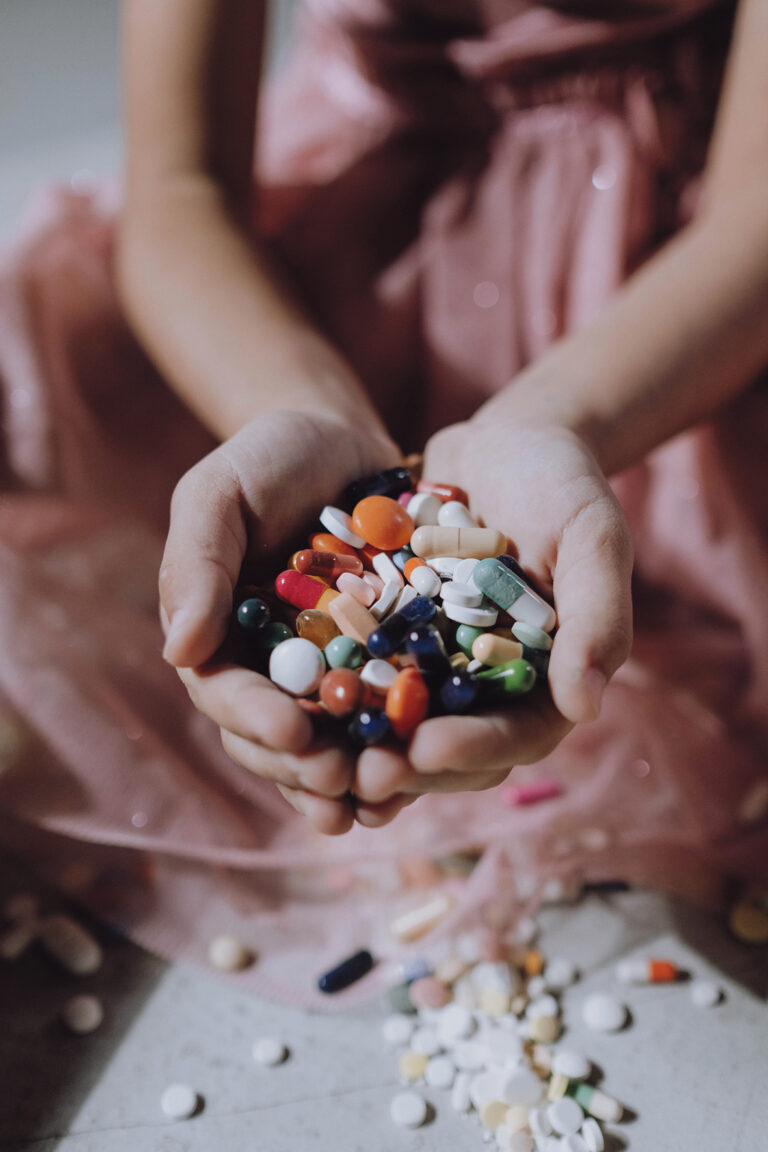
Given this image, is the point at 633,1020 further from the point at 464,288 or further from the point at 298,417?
the point at 464,288

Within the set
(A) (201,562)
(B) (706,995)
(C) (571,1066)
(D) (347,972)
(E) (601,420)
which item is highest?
(A) (201,562)

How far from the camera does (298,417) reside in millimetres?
885

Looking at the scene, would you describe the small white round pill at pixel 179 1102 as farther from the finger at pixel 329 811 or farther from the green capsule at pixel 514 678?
the green capsule at pixel 514 678

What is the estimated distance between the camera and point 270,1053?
92 centimetres

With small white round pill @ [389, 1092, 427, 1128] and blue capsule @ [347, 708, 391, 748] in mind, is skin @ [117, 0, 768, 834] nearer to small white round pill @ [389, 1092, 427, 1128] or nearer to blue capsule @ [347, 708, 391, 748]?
blue capsule @ [347, 708, 391, 748]

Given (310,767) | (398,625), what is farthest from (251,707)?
(398,625)

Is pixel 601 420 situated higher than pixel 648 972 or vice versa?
pixel 601 420

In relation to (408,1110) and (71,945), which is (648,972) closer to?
(408,1110)

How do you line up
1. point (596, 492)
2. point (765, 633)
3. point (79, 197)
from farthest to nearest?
point (79, 197), point (765, 633), point (596, 492)

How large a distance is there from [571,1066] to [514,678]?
1.42ft

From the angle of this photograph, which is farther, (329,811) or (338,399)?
(338,399)

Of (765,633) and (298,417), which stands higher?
(298,417)

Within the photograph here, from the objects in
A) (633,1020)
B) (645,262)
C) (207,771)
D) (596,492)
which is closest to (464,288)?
(645,262)

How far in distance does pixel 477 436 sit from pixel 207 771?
A: 1.62 ft
